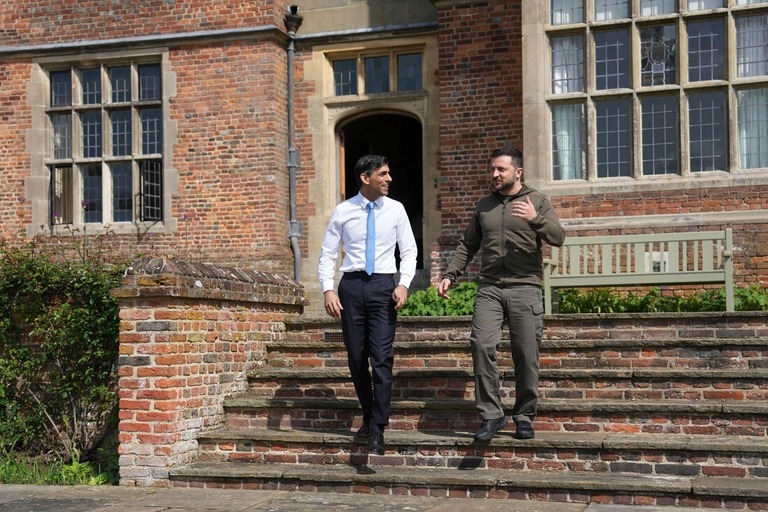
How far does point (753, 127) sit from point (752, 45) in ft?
2.91

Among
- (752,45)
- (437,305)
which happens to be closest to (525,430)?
(437,305)

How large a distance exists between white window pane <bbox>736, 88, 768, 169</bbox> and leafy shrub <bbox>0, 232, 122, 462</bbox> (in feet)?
22.1

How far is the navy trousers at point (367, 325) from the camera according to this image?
7070 millimetres

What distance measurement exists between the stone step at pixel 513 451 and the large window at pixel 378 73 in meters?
7.13

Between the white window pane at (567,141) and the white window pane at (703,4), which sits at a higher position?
the white window pane at (703,4)

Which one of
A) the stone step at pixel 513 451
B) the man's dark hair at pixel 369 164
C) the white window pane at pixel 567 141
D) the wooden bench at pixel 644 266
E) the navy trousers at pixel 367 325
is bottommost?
the stone step at pixel 513 451

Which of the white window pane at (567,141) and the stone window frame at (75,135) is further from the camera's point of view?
the stone window frame at (75,135)

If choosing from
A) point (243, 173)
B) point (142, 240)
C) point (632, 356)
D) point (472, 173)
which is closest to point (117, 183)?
point (142, 240)

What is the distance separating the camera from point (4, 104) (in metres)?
14.6

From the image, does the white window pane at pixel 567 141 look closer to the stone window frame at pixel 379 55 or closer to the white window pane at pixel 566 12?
the white window pane at pixel 566 12

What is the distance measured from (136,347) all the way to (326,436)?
58.9 inches

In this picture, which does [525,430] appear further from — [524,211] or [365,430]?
[524,211]

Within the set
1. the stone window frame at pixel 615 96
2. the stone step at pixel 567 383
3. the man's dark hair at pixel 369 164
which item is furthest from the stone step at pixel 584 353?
the stone window frame at pixel 615 96

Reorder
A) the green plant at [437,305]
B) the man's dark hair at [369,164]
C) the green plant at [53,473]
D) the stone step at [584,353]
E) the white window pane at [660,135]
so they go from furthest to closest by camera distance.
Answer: the white window pane at [660,135]
the green plant at [437,305]
the green plant at [53,473]
the stone step at [584,353]
the man's dark hair at [369,164]
